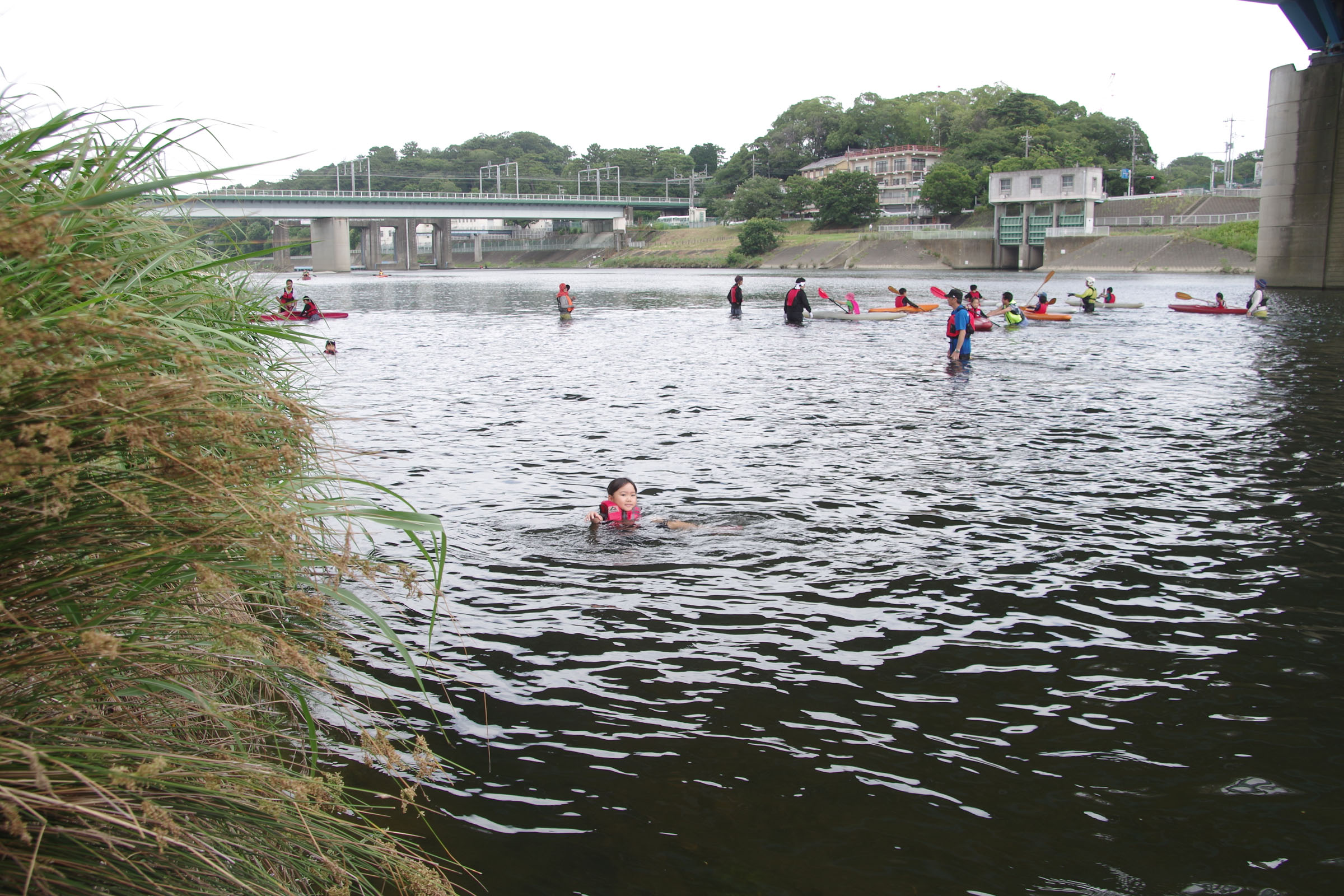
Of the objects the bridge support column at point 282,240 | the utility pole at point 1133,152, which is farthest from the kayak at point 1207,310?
the utility pole at point 1133,152

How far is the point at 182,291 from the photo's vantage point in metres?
3.57

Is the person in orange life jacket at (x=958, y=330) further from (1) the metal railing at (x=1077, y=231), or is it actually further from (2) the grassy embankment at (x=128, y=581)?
(1) the metal railing at (x=1077, y=231)

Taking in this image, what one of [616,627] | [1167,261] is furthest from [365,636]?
[1167,261]

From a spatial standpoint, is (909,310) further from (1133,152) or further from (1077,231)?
(1133,152)

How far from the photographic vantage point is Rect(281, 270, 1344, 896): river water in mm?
4535

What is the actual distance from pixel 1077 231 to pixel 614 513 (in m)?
86.1

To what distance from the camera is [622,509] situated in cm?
930

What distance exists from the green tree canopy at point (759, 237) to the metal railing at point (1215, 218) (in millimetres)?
41118

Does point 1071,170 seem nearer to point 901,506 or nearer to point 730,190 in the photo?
point 730,190

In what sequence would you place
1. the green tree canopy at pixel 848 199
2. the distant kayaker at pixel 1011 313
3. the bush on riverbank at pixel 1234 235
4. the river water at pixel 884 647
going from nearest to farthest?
the river water at pixel 884 647 < the distant kayaker at pixel 1011 313 < the bush on riverbank at pixel 1234 235 < the green tree canopy at pixel 848 199

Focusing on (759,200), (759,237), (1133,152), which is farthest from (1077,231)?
(1133,152)

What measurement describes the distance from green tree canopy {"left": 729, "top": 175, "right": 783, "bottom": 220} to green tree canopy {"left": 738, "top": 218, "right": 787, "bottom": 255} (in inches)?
337

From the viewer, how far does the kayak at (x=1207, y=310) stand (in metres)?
34.1

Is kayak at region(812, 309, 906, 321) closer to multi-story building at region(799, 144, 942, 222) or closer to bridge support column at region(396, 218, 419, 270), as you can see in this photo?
bridge support column at region(396, 218, 419, 270)
